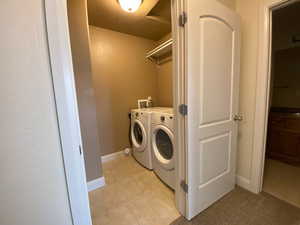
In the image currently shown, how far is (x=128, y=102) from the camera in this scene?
2.81 meters

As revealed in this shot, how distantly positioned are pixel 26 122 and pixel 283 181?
2739mm

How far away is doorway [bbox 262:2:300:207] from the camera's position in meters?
1.84

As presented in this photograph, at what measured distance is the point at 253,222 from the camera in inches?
48.8

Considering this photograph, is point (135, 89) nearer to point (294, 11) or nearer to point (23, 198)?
point (23, 198)

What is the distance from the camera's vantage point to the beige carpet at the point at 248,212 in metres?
1.25

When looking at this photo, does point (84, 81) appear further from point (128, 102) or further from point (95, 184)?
point (95, 184)

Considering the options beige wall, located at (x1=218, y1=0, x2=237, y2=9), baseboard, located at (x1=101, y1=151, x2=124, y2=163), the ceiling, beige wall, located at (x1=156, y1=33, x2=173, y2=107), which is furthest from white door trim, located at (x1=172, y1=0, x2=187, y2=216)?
baseboard, located at (x1=101, y1=151, x2=124, y2=163)

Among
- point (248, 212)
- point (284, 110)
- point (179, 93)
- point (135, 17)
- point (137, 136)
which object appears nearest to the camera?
point (179, 93)

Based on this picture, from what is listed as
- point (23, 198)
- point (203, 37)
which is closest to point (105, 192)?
point (23, 198)

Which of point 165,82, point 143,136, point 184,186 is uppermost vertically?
point 165,82

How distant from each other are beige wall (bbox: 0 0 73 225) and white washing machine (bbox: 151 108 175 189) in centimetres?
113

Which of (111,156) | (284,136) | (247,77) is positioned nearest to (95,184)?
(111,156)

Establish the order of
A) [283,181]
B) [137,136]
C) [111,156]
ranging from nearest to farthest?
[283,181]
[137,136]
[111,156]

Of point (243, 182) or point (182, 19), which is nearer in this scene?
point (182, 19)
